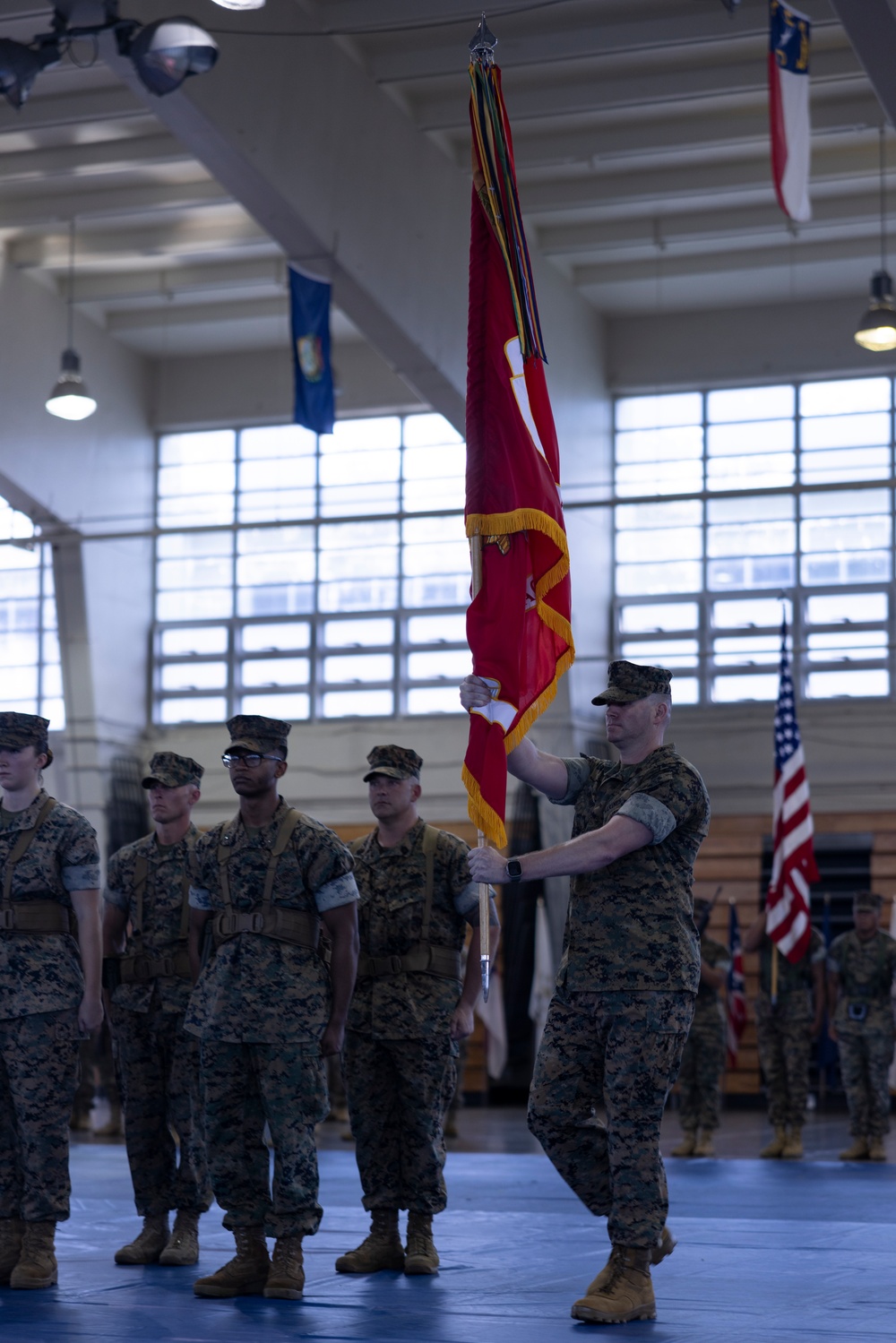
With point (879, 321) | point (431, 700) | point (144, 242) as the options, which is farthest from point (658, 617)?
point (144, 242)

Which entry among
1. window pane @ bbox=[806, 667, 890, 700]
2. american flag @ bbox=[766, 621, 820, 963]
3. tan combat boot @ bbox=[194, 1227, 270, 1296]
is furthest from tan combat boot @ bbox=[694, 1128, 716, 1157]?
window pane @ bbox=[806, 667, 890, 700]

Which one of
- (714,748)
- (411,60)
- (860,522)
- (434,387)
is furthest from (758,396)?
(411,60)

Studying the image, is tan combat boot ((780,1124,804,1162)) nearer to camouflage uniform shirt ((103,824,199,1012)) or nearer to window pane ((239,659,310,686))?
camouflage uniform shirt ((103,824,199,1012))

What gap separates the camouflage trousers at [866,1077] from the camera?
34.8ft

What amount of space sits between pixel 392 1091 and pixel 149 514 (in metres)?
14.3

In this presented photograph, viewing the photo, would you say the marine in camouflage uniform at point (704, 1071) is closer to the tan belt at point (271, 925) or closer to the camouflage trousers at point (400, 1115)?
the camouflage trousers at point (400, 1115)

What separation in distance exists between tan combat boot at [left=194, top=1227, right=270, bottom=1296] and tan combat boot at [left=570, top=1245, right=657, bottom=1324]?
3.36 feet

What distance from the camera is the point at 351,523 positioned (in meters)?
18.9

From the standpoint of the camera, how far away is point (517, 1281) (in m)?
5.45

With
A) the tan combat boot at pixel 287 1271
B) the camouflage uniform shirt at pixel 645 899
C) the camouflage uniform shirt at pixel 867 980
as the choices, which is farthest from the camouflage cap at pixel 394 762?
the camouflage uniform shirt at pixel 867 980

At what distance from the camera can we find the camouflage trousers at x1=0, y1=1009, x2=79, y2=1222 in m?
5.25

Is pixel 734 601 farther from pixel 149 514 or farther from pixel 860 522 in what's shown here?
pixel 149 514

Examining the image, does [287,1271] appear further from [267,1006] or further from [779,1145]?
[779,1145]

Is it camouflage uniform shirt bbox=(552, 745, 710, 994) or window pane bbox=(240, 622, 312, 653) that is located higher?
window pane bbox=(240, 622, 312, 653)
